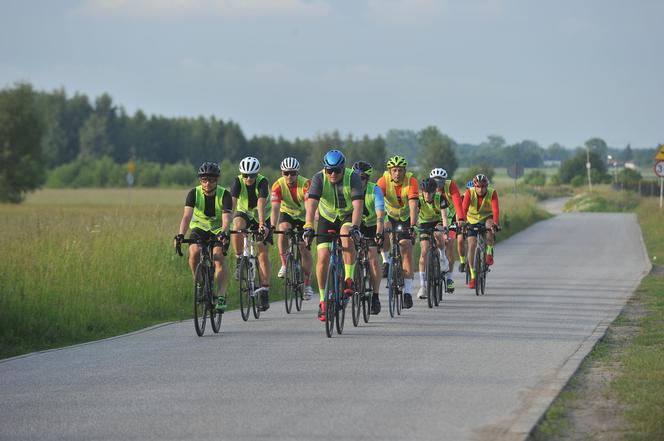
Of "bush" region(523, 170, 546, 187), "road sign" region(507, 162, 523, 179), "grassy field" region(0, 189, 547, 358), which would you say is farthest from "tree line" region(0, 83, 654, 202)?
"grassy field" region(0, 189, 547, 358)

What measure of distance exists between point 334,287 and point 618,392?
177 inches

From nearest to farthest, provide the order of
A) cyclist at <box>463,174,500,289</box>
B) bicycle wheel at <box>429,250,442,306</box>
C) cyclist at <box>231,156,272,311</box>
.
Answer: cyclist at <box>231,156,272,311</box> → bicycle wheel at <box>429,250,442,306</box> → cyclist at <box>463,174,500,289</box>

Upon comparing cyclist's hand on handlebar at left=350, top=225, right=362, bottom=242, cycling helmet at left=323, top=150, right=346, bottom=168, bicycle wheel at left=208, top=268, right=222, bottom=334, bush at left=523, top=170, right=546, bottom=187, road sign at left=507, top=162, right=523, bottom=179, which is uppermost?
cycling helmet at left=323, top=150, right=346, bottom=168

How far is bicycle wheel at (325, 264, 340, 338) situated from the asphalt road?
0.14m

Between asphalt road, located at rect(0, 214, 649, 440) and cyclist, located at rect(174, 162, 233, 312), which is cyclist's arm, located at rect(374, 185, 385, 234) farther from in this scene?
cyclist, located at rect(174, 162, 233, 312)

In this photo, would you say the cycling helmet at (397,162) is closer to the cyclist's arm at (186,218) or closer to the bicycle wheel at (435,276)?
the bicycle wheel at (435,276)

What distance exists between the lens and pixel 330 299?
13531 millimetres

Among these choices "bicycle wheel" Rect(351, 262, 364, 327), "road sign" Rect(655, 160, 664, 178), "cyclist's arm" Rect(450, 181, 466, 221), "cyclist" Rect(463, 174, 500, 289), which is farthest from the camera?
"road sign" Rect(655, 160, 664, 178)

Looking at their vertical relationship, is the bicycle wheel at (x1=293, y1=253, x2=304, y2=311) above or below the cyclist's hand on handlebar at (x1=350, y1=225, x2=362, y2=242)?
below

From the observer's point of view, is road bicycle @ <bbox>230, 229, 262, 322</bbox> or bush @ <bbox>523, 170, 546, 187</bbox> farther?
bush @ <bbox>523, 170, 546, 187</bbox>

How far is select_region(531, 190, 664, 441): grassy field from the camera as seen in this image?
318 inches

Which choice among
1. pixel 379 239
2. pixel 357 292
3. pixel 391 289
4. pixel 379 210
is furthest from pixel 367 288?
pixel 391 289

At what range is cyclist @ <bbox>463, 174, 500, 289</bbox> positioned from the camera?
65.7 feet

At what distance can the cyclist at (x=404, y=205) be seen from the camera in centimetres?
1678
